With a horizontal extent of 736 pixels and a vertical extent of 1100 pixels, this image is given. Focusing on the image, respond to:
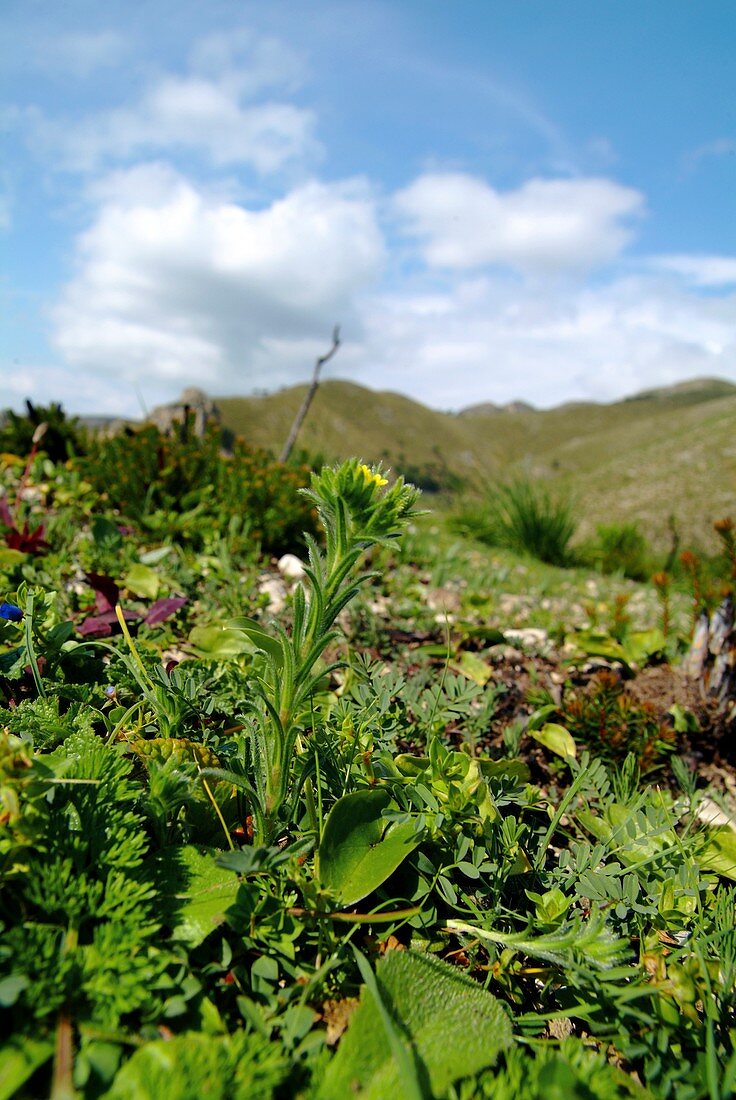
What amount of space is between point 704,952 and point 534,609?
3.33 metres

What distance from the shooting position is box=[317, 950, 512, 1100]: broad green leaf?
1.00 m

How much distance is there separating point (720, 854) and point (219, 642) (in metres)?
1.82

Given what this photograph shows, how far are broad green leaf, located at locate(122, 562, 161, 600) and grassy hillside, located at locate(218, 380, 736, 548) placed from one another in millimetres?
1300

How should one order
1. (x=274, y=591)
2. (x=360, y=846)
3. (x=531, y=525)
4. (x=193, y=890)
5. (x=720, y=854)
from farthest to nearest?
(x=531, y=525) < (x=274, y=591) < (x=720, y=854) < (x=360, y=846) < (x=193, y=890)

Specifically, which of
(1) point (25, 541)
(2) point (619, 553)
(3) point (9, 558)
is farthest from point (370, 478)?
→ (2) point (619, 553)

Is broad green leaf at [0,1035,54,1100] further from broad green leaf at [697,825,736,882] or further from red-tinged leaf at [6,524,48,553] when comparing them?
red-tinged leaf at [6,524,48,553]

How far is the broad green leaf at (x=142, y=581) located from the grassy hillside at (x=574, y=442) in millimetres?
1300

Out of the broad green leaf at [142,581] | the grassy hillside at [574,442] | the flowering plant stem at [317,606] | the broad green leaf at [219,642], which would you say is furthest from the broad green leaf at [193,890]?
the broad green leaf at [142,581]

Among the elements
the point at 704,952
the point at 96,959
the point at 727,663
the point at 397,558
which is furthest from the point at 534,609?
the point at 96,959

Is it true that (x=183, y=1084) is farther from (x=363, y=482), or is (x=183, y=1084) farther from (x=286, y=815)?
(x=363, y=482)

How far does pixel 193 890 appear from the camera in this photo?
127 cm

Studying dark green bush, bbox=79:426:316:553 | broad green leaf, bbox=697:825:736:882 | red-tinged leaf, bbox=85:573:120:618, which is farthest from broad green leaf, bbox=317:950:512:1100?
dark green bush, bbox=79:426:316:553

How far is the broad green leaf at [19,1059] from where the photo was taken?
883mm

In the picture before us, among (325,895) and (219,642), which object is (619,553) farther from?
Result: (325,895)
